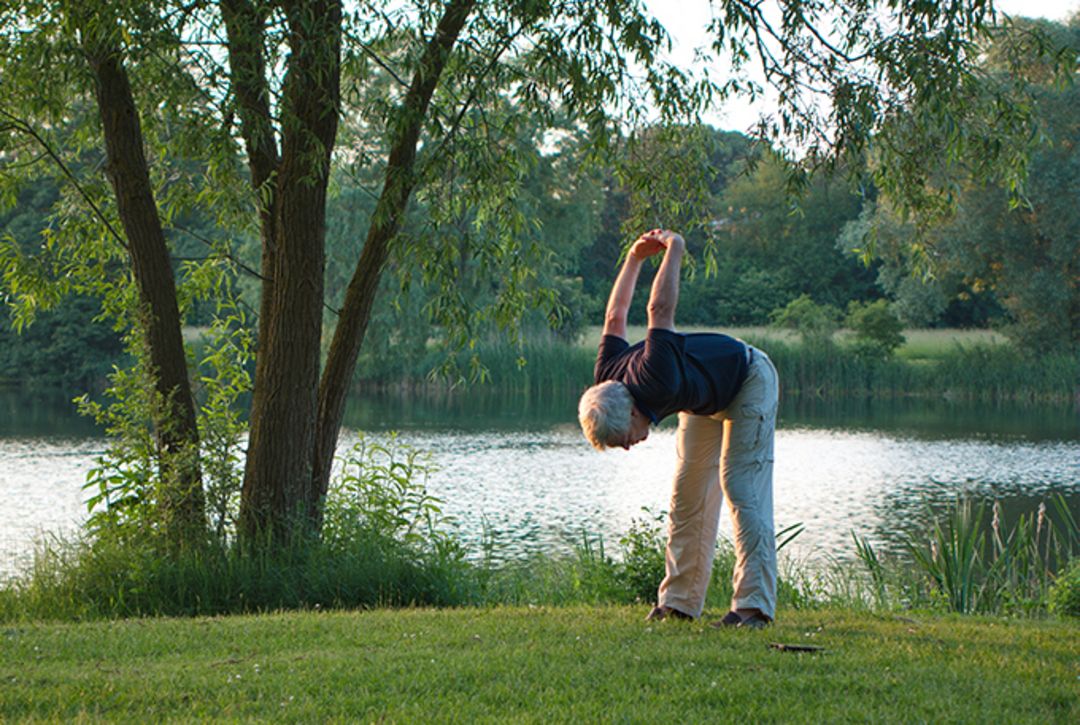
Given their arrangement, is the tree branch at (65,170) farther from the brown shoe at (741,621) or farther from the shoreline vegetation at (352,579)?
the brown shoe at (741,621)

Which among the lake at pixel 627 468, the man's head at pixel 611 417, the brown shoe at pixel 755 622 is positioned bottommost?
the lake at pixel 627 468

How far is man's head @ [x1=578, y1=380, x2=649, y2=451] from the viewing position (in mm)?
4797

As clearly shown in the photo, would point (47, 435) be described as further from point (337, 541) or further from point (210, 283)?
point (337, 541)

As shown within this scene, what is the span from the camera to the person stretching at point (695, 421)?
4871mm

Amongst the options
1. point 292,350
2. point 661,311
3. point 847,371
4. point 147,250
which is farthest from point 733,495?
point 847,371

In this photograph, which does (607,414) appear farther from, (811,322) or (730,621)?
(811,322)

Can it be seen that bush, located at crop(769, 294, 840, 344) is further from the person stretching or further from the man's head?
the man's head

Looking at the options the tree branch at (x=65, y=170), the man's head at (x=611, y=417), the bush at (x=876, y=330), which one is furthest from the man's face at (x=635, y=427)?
the bush at (x=876, y=330)

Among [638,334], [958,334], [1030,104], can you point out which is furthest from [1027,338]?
[1030,104]

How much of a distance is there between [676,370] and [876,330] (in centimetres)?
3258

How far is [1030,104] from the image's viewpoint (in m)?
7.79

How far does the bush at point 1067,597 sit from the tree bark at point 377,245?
15.1 feet

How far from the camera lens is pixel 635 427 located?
488cm

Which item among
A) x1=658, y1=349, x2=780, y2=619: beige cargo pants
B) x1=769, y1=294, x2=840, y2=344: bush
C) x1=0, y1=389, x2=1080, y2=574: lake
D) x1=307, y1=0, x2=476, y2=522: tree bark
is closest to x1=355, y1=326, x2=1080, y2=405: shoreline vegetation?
x1=769, y1=294, x2=840, y2=344: bush
